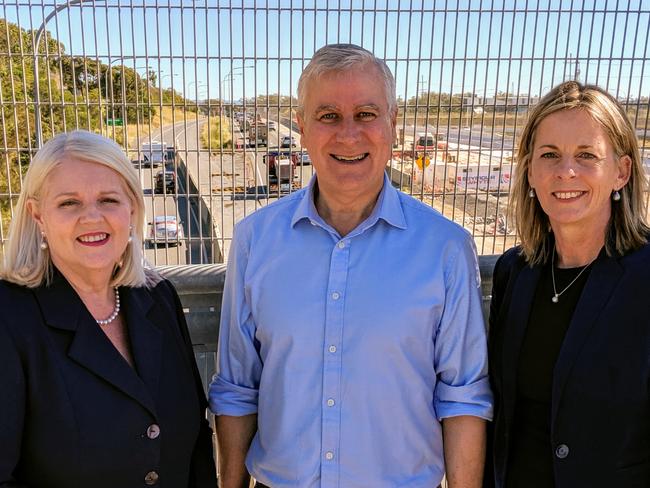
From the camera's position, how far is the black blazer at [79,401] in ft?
5.22

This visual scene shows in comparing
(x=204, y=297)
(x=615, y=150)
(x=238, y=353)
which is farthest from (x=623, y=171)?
(x=204, y=297)

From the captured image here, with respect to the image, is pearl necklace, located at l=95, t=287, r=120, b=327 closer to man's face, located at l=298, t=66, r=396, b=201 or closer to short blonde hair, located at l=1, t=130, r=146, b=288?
short blonde hair, located at l=1, t=130, r=146, b=288

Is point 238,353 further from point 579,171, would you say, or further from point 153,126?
point 153,126

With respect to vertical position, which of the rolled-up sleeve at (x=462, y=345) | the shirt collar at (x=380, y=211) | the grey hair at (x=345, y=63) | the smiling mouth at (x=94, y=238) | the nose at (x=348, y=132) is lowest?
the rolled-up sleeve at (x=462, y=345)

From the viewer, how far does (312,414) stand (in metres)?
1.87

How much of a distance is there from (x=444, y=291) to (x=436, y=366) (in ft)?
0.82

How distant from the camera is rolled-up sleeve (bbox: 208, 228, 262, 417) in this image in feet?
6.64

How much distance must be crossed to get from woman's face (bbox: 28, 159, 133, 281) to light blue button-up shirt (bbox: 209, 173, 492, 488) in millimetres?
458

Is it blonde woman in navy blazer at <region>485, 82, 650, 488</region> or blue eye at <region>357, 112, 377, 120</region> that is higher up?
blue eye at <region>357, 112, 377, 120</region>

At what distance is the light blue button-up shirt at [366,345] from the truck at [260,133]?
4023 mm

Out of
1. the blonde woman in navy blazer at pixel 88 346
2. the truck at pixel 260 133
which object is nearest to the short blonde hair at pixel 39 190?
the blonde woman in navy blazer at pixel 88 346

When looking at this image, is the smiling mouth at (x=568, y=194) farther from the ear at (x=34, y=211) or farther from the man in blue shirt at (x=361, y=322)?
the ear at (x=34, y=211)

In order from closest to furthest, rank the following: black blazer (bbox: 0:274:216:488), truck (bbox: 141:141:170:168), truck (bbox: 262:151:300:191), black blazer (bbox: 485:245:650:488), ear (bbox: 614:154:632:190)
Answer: black blazer (bbox: 0:274:216:488)
black blazer (bbox: 485:245:650:488)
ear (bbox: 614:154:632:190)
truck (bbox: 141:141:170:168)
truck (bbox: 262:151:300:191)

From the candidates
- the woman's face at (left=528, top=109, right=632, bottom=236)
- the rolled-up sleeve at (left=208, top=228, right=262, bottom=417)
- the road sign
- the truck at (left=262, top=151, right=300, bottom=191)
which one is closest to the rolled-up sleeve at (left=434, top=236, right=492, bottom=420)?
the woman's face at (left=528, top=109, right=632, bottom=236)
